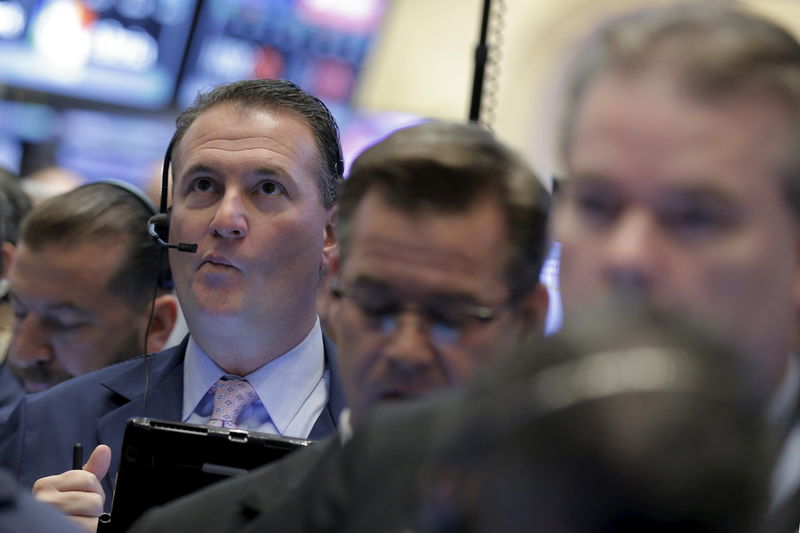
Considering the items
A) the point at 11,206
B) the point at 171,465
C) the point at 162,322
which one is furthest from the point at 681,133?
the point at 11,206

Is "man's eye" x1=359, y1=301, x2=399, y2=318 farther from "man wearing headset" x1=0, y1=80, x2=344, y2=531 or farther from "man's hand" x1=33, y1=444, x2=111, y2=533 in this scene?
"man wearing headset" x1=0, y1=80, x2=344, y2=531

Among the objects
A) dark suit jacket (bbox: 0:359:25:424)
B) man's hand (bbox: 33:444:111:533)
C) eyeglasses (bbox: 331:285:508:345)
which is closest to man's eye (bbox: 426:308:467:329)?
eyeglasses (bbox: 331:285:508:345)

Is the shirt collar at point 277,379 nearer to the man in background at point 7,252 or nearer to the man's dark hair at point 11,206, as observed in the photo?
the man in background at point 7,252

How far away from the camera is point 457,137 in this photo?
1243 millimetres

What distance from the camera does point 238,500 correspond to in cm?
116

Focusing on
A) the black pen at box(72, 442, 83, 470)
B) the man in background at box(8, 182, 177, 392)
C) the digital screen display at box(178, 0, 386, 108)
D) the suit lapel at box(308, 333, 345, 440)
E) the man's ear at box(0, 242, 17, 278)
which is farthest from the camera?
the digital screen display at box(178, 0, 386, 108)

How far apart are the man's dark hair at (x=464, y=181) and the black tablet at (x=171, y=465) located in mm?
466

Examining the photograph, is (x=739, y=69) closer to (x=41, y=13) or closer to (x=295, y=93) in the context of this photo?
(x=295, y=93)

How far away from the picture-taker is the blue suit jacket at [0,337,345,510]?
81.7 inches

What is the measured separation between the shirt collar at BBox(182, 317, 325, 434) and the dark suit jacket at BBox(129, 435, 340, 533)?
87 centimetres

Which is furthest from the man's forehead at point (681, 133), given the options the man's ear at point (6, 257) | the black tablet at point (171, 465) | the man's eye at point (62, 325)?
the man's ear at point (6, 257)

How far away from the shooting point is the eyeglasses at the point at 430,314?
120cm

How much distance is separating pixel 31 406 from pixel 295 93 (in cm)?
78

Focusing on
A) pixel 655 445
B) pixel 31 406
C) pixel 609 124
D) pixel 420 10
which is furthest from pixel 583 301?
pixel 420 10
